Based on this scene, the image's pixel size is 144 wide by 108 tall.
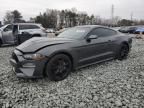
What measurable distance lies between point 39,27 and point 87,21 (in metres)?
54.8

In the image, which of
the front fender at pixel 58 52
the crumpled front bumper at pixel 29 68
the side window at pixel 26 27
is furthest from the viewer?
the side window at pixel 26 27

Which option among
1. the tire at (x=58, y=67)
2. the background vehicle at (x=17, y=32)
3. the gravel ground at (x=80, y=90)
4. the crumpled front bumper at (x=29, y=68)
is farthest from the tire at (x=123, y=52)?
the background vehicle at (x=17, y=32)

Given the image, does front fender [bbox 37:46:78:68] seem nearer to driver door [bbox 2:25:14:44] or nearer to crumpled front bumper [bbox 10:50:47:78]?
crumpled front bumper [bbox 10:50:47:78]

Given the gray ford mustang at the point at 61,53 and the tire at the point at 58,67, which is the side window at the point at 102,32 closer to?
the gray ford mustang at the point at 61,53

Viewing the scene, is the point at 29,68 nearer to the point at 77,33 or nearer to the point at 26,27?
the point at 77,33

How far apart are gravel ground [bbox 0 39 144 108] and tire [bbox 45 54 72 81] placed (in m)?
0.16

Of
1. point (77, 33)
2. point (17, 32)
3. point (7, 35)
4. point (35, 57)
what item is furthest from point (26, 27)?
point (35, 57)

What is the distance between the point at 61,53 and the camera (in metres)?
4.08

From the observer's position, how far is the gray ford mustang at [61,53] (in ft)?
12.3

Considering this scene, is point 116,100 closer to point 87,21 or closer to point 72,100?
point 72,100

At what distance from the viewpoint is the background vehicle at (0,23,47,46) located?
1063 centimetres

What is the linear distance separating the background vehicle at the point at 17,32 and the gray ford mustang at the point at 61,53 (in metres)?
6.26

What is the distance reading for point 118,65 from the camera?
216 inches

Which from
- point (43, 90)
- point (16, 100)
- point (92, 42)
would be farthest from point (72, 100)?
point (92, 42)
